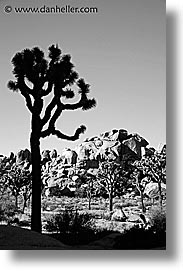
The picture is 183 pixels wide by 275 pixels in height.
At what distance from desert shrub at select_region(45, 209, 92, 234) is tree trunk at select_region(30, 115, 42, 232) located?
0.13 feet

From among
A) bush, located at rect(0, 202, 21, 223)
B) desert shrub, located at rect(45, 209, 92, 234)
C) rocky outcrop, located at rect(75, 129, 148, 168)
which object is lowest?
desert shrub, located at rect(45, 209, 92, 234)

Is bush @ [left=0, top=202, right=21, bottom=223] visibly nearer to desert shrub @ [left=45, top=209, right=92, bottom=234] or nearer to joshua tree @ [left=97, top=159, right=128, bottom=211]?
desert shrub @ [left=45, top=209, right=92, bottom=234]

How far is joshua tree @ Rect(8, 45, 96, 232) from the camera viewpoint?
1.81 metres

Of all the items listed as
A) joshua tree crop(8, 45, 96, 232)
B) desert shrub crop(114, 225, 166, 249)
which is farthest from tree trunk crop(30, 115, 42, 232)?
desert shrub crop(114, 225, 166, 249)

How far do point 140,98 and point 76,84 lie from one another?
224mm

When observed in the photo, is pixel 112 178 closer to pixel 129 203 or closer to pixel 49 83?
pixel 129 203

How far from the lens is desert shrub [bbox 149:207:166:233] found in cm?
179

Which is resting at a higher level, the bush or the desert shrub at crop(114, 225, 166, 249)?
the bush

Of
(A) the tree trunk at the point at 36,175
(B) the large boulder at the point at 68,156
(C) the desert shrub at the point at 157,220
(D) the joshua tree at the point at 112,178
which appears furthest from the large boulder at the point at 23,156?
(C) the desert shrub at the point at 157,220

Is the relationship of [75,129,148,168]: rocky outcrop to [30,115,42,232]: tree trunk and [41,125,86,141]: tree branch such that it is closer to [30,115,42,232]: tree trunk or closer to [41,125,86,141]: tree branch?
[41,125,86,141]: tree branch

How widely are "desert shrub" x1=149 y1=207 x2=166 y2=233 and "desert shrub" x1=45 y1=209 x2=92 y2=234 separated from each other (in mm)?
211

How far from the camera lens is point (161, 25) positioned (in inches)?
71.5

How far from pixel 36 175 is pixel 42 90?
11.5 inches

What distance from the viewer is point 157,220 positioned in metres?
1.80
